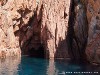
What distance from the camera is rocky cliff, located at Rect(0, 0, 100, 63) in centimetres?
5303

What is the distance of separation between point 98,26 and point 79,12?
7.71 metres

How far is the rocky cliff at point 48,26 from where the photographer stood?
2088 inches

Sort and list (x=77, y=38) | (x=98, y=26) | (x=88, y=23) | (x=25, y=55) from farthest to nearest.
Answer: (x=25, y=55) → (x=77, y=38) → (x=88, y=23) → (x=98, y=26)

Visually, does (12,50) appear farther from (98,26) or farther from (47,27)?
(98,26)

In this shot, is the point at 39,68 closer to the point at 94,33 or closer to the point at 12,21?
the point at 94,33

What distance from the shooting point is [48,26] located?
5431cm

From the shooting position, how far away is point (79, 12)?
2087 inches

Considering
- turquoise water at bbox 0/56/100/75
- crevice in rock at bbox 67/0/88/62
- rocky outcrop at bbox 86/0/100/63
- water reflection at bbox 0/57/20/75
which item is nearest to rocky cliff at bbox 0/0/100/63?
crevice in rock at bbox 67/0/88/62

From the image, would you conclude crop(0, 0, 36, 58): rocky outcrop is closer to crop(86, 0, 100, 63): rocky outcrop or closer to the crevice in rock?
the crevice in rock

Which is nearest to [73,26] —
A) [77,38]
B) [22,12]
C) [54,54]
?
[77,38]

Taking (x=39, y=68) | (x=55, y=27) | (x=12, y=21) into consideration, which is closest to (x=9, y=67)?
(x=39, y=68)

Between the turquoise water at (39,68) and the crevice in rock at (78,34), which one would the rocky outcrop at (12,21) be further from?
the crevice in rock at (78,34)

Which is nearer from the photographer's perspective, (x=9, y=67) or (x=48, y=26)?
(x=9, y=67)

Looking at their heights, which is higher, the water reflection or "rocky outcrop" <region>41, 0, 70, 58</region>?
"rocky outcrop" <region>41, 0, 70, 58</region>
